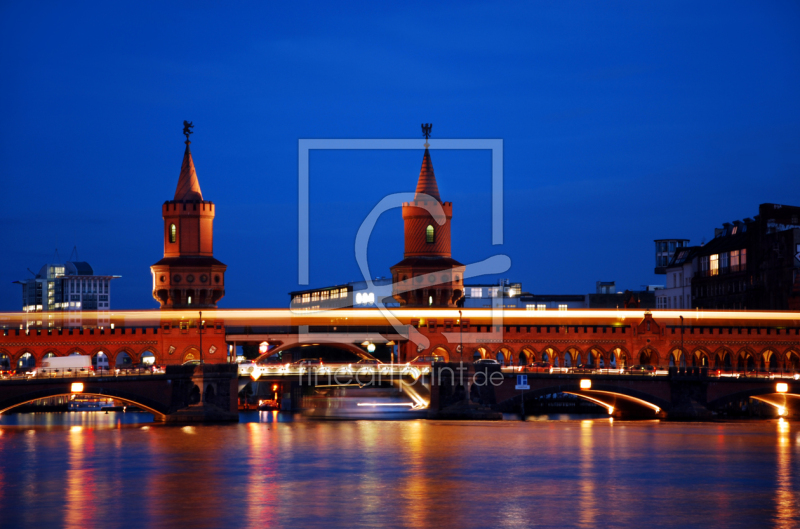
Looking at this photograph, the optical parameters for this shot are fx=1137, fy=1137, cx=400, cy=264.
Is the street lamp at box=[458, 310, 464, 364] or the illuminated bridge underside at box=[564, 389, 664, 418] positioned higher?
the street lamp at box=[458, 310, 464, 364]

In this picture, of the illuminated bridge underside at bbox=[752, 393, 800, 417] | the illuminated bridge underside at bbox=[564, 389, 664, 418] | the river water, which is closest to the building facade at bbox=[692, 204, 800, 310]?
the illuminated bridge underside at bbox=[752, 393, 800, 417]

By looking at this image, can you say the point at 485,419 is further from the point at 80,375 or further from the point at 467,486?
the point at 467,486

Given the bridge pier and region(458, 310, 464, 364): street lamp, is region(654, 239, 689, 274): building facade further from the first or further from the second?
the bridge pier

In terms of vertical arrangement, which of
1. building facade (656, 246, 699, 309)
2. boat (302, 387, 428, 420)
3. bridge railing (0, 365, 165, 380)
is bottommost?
boat (302, 387, 428, 420)

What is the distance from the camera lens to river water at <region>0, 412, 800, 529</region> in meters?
40.3

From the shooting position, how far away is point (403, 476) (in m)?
51.6

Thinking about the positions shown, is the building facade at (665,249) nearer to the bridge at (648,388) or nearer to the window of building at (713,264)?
the window of building at (713,264)

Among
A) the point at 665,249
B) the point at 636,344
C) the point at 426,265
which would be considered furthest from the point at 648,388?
the point at 665,249

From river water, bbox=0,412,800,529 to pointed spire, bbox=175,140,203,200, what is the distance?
110 ft

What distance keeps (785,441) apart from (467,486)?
29.2m

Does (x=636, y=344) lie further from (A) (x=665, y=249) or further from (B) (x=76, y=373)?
(A) (x=665, y=249)

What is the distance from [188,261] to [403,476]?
58642 millimetres

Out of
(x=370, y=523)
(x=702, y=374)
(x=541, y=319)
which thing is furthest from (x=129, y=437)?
(x=541, y=319)

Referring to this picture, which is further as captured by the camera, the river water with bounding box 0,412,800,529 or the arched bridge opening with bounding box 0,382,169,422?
the arched bridge opening with bounding box 0,382,169,422
